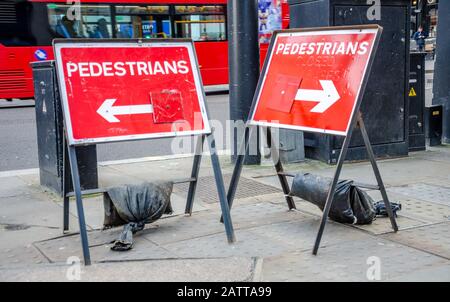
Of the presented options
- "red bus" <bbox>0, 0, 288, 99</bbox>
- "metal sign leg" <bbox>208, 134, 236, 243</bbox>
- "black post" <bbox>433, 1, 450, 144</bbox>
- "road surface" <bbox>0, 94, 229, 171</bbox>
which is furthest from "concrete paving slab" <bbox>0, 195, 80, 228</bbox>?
"red bus" <bbox>0, 0, 288, 99</bbox>

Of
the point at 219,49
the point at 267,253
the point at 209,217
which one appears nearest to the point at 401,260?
the point at 267,253

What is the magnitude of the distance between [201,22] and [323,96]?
14996 millimetres

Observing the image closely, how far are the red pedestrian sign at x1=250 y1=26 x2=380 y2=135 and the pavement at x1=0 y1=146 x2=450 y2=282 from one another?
0.96m

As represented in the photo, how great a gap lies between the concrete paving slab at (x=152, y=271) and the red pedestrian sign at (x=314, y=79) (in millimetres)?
1320

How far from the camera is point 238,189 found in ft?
22.1

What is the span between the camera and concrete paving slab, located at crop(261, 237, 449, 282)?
13.3 ft

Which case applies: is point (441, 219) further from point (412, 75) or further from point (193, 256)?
point (412, 75)

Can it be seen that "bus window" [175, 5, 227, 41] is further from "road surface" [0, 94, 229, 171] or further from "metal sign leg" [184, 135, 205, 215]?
"metal sign leg" [184, 135, 205, 215]

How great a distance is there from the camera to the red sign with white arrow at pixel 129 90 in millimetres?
4652

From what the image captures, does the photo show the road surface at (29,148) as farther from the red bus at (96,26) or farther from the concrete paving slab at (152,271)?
the concrete paving slab at (152,271)

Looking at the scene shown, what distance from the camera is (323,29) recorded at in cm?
495

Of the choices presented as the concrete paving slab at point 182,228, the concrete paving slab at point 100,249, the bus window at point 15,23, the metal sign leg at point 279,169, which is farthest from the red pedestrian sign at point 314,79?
the bus window at point 15,23

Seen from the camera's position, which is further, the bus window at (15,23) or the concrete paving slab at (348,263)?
the bus window at (15,23)
